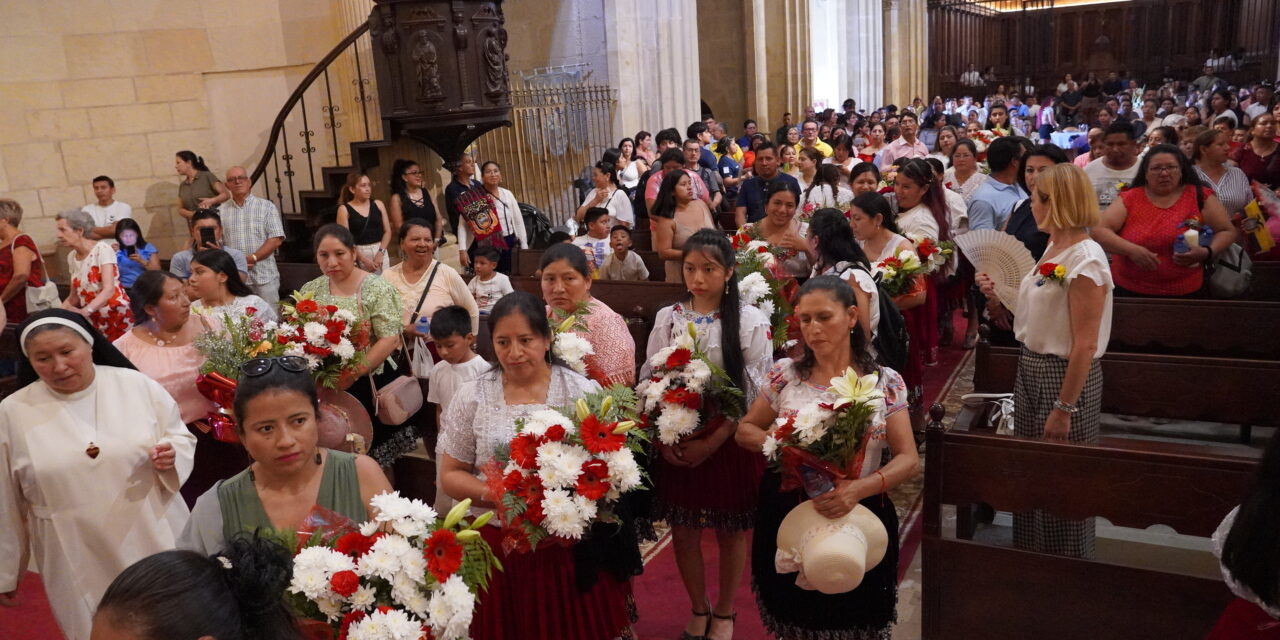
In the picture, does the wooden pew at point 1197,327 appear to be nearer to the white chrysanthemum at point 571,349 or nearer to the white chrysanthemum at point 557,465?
the white chrysanthemum at point 571,349

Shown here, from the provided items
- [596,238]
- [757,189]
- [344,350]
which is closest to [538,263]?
[596,238]

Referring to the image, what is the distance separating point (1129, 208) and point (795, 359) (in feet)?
9.79

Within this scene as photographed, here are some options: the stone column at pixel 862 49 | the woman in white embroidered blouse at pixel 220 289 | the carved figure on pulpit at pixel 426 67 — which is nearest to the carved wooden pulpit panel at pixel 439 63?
the carved figure on pulpit at pixel 426 67

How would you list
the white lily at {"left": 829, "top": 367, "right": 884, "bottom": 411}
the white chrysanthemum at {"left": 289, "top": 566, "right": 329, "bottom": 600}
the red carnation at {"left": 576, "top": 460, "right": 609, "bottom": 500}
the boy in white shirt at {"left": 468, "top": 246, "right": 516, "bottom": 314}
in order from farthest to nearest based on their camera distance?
the boy in white shirt at {"left": 468, "top": 246, "right": 516, "bottom": 314} → the red carnation at {"left": 576, "top": 460, "right": 609, "bottom": 500} → the white lily at {"left": 829, "top": 367, "right": 884, "bottom": 411} → the white chrysanthemum at {"left": 289, "top": 566, "right": 329, "bottom": 600}

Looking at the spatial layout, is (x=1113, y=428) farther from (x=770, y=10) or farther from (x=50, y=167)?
(x=770, y=10)

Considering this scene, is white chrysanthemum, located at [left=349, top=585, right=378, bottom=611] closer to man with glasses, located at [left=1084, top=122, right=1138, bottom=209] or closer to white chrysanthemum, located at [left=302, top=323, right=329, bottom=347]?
white chrysanthemum, located at [left=302, top=323, right=329, bottom=347]

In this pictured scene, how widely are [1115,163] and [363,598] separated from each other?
5.72 m

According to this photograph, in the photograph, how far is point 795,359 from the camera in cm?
330

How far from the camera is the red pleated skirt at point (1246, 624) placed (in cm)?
201

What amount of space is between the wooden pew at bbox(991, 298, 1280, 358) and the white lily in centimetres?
277

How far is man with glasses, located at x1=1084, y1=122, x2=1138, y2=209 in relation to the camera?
20.1 feet

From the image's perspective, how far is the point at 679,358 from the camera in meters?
3.59

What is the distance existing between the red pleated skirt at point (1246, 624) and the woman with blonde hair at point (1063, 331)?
5.19ft

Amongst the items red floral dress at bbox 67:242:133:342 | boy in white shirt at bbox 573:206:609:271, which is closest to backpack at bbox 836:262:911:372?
boy in white shirt at bbox 573:206:609:271
